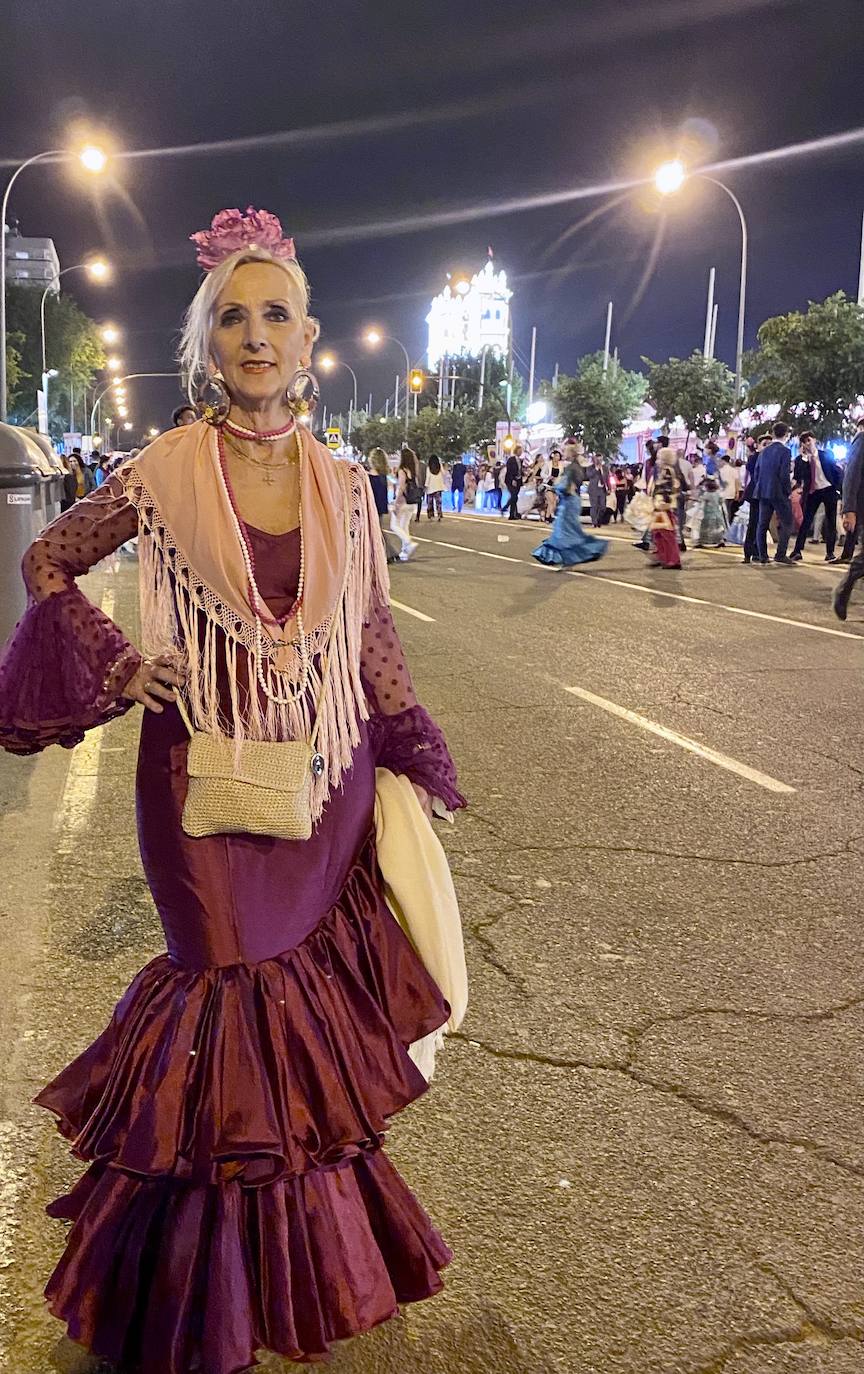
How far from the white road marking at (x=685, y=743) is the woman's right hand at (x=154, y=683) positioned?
4.73 m

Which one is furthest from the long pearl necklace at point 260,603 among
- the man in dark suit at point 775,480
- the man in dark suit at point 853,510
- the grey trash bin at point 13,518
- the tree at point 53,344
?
the tree at point 53,344

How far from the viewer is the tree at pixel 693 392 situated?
43250 mm

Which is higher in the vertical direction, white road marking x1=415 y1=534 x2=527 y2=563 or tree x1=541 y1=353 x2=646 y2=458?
tree x1=541 y1=353 x2=646 y2=458

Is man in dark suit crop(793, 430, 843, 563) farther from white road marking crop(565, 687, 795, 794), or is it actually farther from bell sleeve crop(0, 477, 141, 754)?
bell sleeve crop(0, 477, 141, 754)

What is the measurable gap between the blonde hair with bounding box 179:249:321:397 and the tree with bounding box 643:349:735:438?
137 ft

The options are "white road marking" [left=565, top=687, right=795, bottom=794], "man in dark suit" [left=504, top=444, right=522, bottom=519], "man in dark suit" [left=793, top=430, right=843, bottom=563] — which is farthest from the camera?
"man in dark suit" [left=504, top=444, right=522, bottom=519]

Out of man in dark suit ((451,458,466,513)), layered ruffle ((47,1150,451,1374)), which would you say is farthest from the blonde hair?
man in dark suit ((451,458,466,513))

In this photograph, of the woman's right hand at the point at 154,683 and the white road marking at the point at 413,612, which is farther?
the white road marking at the point at 413,612

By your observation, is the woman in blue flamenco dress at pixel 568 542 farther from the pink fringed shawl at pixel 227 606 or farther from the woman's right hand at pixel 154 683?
the woman's right hand at pixel 154 683

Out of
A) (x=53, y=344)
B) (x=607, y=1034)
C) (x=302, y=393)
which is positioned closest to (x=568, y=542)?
(x=607, y=1034)

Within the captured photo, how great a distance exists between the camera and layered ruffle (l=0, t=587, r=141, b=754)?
2.38m

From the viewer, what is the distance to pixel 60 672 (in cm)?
238

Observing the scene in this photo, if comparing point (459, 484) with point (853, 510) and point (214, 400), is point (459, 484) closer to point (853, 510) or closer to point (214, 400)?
point (853, 510)

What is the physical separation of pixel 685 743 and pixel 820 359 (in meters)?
23.3
